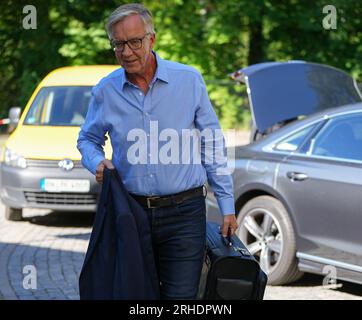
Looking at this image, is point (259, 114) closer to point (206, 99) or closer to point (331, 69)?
point (331, 69)

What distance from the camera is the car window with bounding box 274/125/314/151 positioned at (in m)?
7.51

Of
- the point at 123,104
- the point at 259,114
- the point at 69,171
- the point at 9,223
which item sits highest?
the point at 123,104

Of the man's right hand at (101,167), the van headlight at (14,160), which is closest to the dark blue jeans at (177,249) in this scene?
A: the man's right hand at (101,167)

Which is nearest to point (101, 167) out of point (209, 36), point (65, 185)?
point (65, 185)

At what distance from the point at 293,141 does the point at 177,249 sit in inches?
143

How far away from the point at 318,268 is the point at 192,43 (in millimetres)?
13654

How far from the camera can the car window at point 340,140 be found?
693 cm

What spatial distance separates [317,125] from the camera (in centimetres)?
740

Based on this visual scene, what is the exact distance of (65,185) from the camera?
10164mm

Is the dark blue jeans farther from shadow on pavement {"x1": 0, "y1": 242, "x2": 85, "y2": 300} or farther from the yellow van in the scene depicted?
the yellow van

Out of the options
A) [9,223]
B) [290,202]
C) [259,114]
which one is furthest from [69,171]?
[290,202]

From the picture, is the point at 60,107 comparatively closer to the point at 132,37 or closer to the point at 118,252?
the point at 132,37

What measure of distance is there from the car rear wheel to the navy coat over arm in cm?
337

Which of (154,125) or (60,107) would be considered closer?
(154,125)
